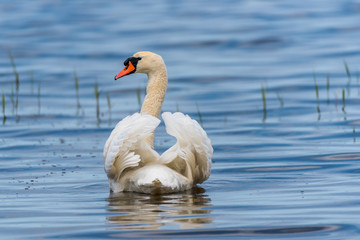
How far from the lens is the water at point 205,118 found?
257 inches

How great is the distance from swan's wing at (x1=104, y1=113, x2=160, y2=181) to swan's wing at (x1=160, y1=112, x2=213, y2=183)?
14cm

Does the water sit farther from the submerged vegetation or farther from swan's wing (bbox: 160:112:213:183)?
swan's wing (bbox: 160:112:213:183)

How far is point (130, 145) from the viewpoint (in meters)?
7.52

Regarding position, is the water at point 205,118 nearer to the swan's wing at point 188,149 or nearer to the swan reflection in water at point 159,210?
the swan reflection in water at point 159,210

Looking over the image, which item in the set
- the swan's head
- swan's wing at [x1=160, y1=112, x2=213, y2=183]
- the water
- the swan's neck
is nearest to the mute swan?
swan's wing at [x1=160, y1=112, x2=213, y2=183]

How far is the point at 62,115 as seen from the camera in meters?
14.2

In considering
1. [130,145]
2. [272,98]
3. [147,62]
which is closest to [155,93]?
[147,62]

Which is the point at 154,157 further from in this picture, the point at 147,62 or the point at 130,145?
the point at 147,62

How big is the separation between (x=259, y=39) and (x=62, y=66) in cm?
672

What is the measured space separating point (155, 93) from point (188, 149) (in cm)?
143

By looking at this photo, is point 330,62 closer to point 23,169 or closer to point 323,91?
point 323,91

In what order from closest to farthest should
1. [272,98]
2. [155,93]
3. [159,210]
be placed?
[159,210], [155,93], [272,98]

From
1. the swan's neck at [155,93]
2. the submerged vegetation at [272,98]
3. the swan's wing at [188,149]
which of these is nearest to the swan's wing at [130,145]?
the swan's wing at [188,149]

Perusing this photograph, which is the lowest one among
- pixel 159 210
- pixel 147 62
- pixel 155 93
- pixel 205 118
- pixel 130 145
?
pixel 205 118
